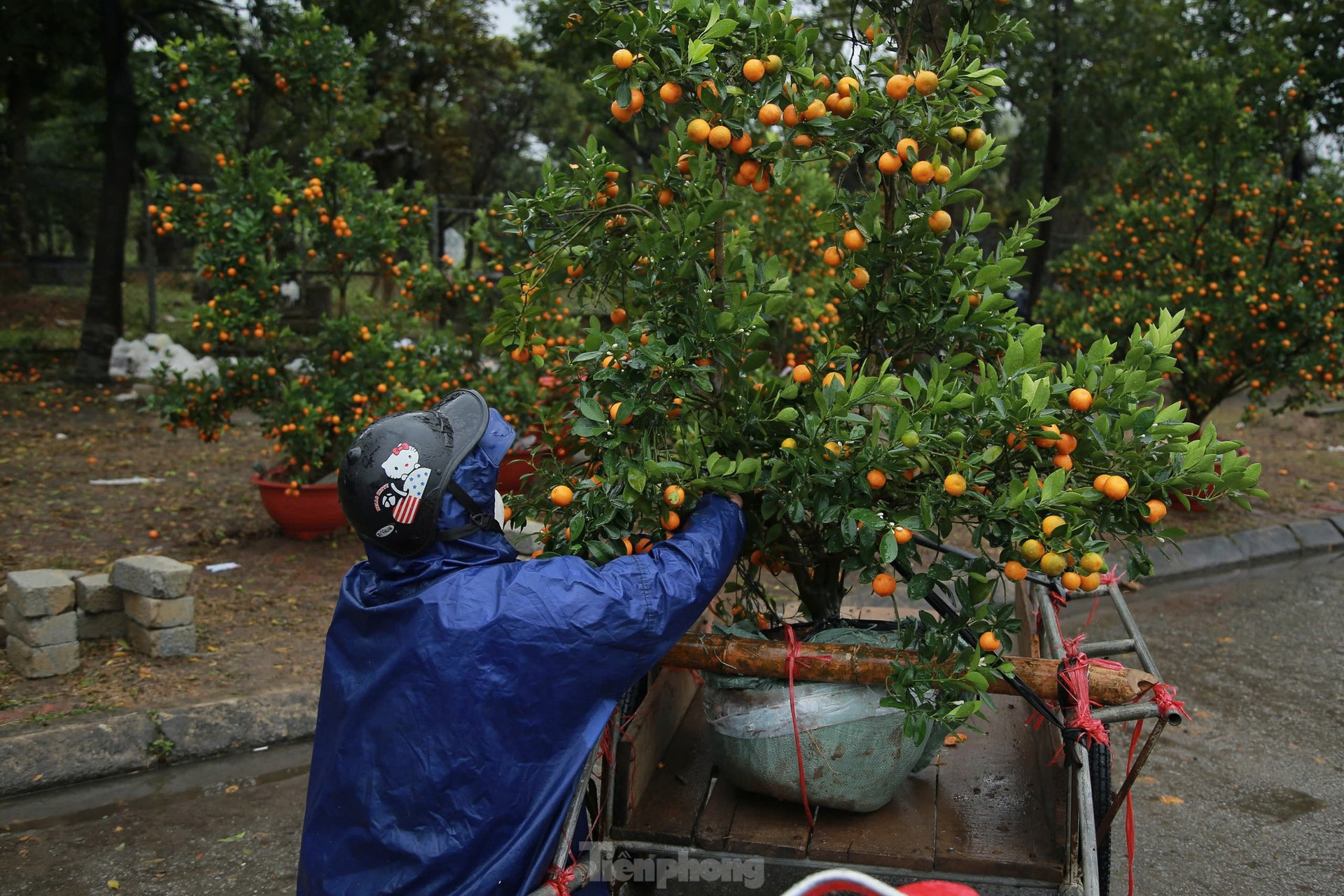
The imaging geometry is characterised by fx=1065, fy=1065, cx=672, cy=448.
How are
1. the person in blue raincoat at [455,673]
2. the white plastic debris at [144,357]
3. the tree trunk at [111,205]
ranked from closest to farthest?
the person in blue raincoat at [455,673], the tree trunk at [111,205], the white plastic debris at [144,357]

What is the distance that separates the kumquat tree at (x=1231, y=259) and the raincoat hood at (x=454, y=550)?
6.15 metres

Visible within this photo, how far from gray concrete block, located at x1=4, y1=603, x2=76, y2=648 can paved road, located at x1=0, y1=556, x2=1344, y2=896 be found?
2.57ft

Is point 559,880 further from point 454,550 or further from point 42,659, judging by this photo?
point 42,659

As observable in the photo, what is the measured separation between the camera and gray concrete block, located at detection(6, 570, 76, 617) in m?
4.57

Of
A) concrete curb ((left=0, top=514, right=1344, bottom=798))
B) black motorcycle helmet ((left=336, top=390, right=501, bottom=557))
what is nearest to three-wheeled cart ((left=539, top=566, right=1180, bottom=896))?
black motorcycle helmet ((left=336, top=390, right=501, bottom=557))

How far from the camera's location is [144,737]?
4.38m

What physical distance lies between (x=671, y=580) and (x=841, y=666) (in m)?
0.52

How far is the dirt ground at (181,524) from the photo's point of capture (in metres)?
4.84

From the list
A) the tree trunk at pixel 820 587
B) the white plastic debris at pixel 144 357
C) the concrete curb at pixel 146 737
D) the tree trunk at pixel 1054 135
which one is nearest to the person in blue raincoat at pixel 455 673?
the tree trunk at pixel 820 587

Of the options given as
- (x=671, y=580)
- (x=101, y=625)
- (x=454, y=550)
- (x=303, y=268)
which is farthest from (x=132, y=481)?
(x=671, y=580)

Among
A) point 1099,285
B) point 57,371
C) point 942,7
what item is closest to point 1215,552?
point 1099,285

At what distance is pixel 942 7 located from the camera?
3070 millimetres

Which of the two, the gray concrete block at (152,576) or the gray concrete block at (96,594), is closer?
the gray concrete block at (152,576)

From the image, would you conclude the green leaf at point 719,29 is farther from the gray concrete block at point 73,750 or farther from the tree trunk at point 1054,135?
the tree trunk at point 1054,135
